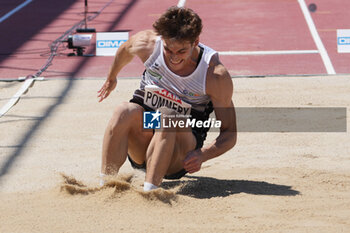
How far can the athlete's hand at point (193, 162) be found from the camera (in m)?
3.96

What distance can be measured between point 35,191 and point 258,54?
205 inches

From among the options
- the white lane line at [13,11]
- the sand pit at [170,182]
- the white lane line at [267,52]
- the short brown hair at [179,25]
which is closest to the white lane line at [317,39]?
the white lane line at [267,52]

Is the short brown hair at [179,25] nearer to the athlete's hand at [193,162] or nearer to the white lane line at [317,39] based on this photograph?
the athlete's hand at [193,162]

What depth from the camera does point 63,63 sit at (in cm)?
871

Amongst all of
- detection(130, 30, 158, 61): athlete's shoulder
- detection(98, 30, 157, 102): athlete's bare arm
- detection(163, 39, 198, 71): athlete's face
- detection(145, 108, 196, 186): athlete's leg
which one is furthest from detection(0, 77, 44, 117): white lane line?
detection(163, 39, 198, 71): athlete's face

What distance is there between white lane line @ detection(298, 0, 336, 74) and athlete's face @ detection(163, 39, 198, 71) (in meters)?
4.31

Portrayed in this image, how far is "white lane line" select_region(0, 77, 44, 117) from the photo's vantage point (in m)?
6.45

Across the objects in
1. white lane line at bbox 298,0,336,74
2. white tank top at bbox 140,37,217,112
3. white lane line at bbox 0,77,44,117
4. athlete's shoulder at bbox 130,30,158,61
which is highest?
athlete's shoulder at bbox 130,30,158,61

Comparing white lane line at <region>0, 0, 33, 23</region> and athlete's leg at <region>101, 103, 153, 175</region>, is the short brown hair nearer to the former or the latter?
athlete's leg at <region>101, 103, 153, 175</region>

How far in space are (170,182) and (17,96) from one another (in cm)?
309

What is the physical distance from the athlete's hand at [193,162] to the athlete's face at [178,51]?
21.4 inches

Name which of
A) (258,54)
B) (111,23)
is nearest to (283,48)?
(258,54)

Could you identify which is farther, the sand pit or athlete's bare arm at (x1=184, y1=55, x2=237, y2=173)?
athlete's bare arm at (x1=184, y1=55, x2=237, y2=173)

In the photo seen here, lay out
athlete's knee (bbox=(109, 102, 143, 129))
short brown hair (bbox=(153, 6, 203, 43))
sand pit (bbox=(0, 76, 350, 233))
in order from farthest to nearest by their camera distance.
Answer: athlete's knee (bbox=(109, 102, 143, 129)) < short brown hair (bbox=(153, 6, 203, 43)) < sand pit (bbox=(0, 76, 350, 233))
